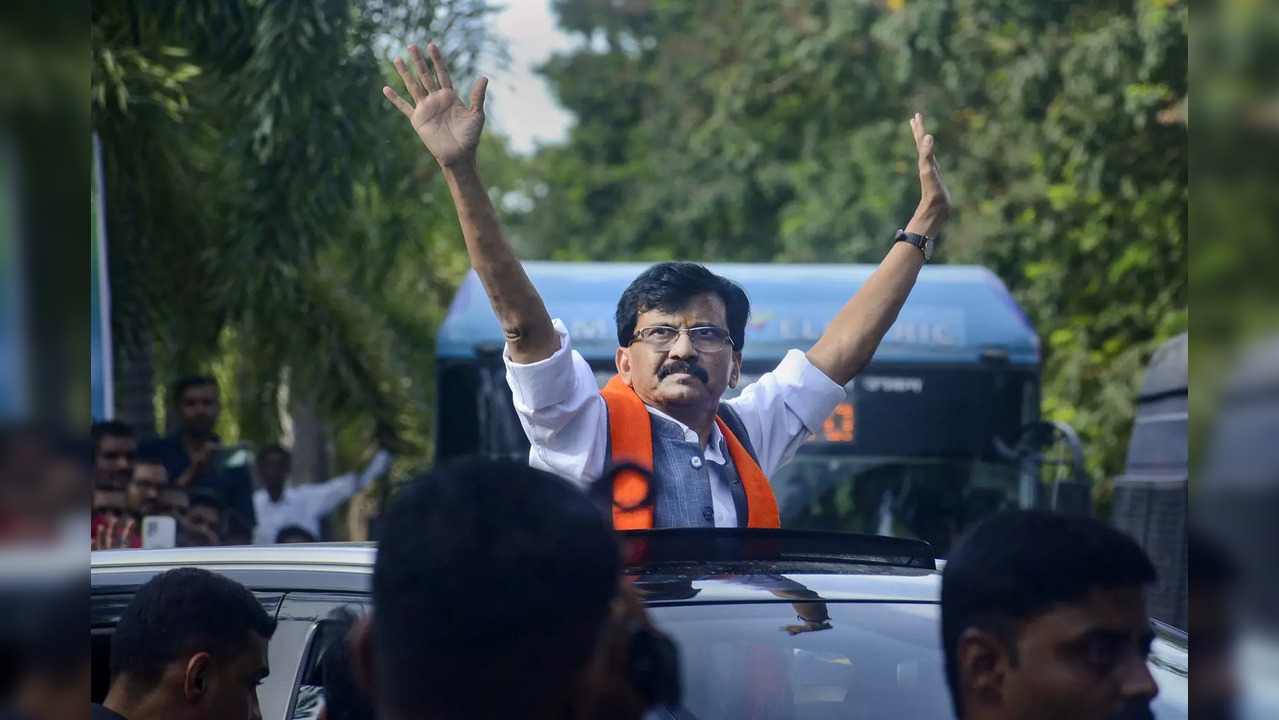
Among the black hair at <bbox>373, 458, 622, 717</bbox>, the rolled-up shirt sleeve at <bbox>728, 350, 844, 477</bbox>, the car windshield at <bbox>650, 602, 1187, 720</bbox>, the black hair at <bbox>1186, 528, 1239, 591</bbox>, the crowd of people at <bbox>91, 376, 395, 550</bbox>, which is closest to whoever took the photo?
the black hair at <bbox>1186, 528, 1239, 591</bbox>

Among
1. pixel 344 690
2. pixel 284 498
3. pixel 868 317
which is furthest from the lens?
pixel 284 498

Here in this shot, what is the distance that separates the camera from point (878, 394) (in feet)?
27.2

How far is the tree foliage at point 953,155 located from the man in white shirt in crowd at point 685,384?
811cm

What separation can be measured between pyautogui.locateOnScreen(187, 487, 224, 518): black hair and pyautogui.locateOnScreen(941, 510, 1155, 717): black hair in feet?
20.5

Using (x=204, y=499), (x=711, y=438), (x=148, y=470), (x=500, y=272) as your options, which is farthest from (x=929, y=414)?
(x=500, y=272)

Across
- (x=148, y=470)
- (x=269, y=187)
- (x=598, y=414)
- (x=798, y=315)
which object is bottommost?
(x=148, y=470)

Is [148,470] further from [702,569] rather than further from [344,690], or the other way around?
[344,690]

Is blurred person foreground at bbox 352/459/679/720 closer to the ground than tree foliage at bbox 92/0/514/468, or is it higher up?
closer to the ground

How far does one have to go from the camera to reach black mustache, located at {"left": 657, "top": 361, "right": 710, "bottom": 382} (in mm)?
2969

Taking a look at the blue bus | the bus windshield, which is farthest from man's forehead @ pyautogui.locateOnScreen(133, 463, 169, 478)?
Answer: the bus windshield

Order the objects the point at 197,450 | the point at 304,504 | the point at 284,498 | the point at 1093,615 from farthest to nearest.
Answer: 1. the point at 304,504
2. the point at 284,498
3. the point at 197,450
4. the point at 1093,615

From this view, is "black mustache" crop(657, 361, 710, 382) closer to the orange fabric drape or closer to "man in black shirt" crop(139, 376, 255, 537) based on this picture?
the orange fabric drape

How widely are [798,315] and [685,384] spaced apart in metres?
5.33

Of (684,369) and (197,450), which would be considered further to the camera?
(197,450)
